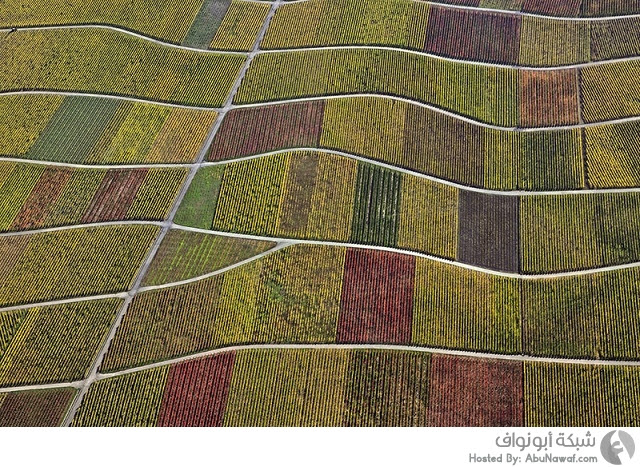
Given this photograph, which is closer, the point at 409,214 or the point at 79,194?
the point at 409,214

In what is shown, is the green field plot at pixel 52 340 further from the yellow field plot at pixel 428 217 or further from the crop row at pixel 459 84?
the crop row at pixel 459 84

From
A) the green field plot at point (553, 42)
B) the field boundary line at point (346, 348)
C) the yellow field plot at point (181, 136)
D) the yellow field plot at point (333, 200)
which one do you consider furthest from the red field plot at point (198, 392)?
the green field plot at point (553, 42)

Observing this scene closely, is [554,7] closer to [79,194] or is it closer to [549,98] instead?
[549,98]

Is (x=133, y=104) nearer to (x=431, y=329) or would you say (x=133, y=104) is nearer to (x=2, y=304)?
(x=2, y=304)

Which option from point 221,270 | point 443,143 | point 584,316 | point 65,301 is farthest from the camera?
point 443,143

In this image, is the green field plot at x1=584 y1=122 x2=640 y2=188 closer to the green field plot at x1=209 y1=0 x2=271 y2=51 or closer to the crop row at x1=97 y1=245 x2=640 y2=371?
the crop row at x1=97 y1=245 x2=640 y2=371

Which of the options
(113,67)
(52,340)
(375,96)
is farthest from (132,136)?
(375,96)

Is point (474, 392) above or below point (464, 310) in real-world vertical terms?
below
